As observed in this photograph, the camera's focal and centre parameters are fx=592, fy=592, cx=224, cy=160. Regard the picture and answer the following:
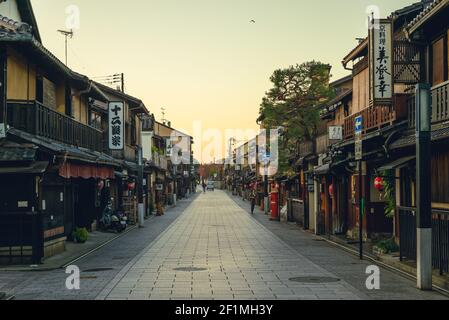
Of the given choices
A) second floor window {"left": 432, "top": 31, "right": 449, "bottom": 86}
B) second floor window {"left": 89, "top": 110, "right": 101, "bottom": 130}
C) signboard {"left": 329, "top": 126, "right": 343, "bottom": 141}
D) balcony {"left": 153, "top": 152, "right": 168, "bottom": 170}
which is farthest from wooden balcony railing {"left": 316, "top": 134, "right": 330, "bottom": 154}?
balcony {"left": 153, "top": 152, "right": 168, "bottom": 170}

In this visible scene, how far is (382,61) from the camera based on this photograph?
61.5 feet

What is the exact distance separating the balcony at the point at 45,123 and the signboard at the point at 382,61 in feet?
36.3

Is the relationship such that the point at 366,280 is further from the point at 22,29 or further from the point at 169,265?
the point at 22,29

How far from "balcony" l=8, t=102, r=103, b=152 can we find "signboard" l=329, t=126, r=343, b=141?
447 inches

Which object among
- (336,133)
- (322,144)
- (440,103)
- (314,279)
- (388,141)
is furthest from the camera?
(322,144)

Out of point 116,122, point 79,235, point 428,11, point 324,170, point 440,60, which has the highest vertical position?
point 428,11

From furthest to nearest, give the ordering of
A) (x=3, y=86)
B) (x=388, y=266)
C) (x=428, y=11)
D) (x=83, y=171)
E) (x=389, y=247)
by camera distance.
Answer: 1. (x=83, y=171)
2. (x=389, y=247)
3. (x=3, y=86)
4. (x=388, y=266)
5. (x=428, y=11)

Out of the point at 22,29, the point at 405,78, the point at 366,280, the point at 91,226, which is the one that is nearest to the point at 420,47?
the point at 405,78

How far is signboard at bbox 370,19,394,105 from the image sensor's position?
18.6m

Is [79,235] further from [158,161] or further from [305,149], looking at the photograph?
[158,161]

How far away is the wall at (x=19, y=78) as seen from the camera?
19953mm

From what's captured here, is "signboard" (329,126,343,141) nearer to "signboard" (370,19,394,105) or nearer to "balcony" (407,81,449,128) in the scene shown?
"signboard" (370,19,394,105)

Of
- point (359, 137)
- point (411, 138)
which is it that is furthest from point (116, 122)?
point (411, 138)

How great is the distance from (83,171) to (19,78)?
4033 mm
